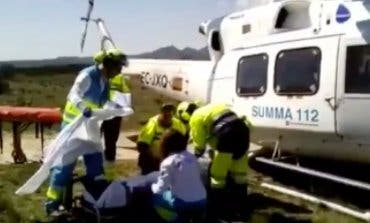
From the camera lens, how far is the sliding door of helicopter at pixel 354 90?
884 centimetres

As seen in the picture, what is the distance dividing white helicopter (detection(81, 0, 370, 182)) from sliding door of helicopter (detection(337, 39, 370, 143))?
13mm

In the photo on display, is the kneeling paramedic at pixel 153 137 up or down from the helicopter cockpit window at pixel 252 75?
down

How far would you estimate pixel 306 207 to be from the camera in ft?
30.6

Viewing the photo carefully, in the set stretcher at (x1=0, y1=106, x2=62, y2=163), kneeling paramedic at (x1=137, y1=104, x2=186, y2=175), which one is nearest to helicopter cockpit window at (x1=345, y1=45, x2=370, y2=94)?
kneeling paramedic at (x1=137, y1=104, x2=186, y2=175)

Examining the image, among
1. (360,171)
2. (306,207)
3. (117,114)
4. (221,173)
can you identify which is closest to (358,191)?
(360,171)

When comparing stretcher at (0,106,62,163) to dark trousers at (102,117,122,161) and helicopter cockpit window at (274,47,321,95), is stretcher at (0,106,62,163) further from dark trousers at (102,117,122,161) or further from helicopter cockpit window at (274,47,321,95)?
helicopter cockpit window at (274,47,321,95)

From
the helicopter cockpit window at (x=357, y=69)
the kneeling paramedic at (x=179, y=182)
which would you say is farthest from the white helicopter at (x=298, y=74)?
the kneeling paramedic at (x=179, y=182)

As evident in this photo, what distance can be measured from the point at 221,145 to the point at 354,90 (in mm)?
1908

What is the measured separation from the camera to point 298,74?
9672mm

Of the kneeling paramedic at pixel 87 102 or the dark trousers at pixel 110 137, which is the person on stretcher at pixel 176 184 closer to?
the kneeling paramedic at pixel 87 102

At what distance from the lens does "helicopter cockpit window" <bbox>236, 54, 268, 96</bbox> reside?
1035 centimetres

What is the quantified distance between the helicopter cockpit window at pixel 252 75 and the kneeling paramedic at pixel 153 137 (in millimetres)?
1665

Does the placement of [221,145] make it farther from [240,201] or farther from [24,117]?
[24,117]

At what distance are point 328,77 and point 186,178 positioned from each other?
321cm
